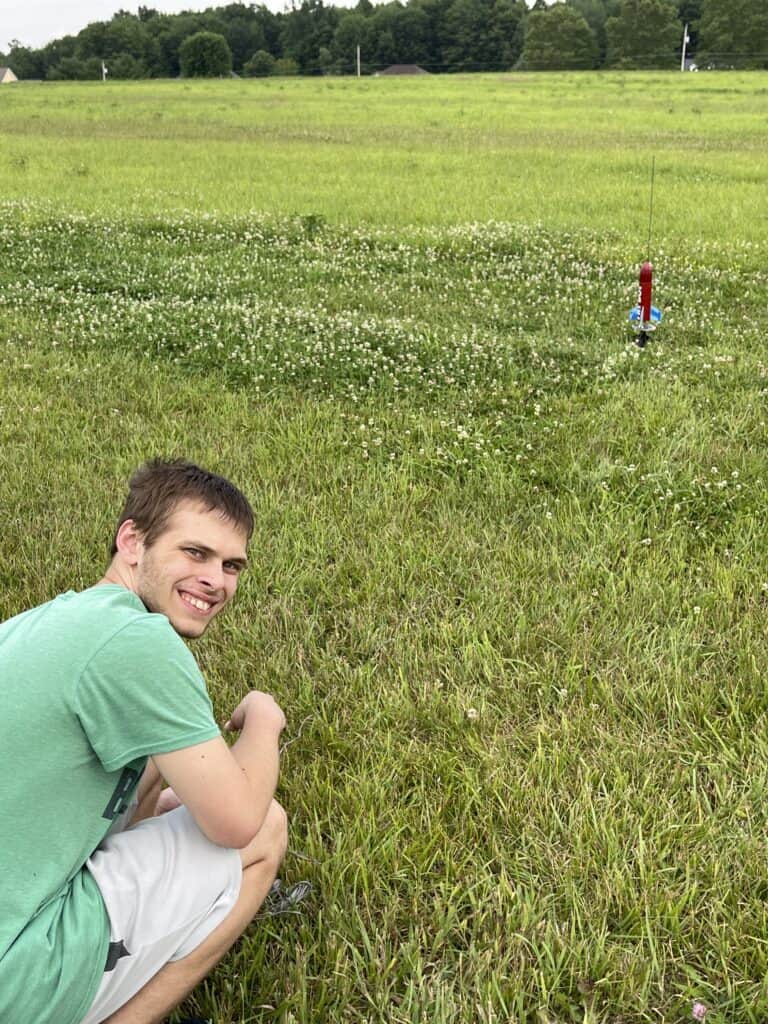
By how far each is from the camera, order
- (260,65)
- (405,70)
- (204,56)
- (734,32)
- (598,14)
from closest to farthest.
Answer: (734,32) → (204,56) → (598,14) → (260,65) → (405,70)

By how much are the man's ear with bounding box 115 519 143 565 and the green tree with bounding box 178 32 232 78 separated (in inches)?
4313

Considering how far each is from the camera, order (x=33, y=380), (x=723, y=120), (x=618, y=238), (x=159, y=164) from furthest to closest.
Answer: (x=723, y=120) < (x=159, y=164) < (x=618, y=238) < (x=33, y=380)

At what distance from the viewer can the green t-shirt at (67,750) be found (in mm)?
1900

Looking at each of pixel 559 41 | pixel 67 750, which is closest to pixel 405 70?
pixel 559 41

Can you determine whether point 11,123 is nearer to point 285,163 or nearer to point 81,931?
point 285,163

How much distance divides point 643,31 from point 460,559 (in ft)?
342

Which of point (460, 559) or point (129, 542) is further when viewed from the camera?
point (460, 559)

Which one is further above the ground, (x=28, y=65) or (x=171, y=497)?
(x=28, y=65)

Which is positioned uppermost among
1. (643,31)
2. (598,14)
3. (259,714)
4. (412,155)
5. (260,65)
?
(598,14)

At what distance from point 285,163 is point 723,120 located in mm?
17208

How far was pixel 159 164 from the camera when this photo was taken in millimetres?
20875

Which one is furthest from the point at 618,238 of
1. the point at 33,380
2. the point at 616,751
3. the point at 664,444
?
the point at 616,751

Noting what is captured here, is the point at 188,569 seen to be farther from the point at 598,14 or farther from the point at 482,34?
the point at 482,34

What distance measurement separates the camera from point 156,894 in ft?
7.03
